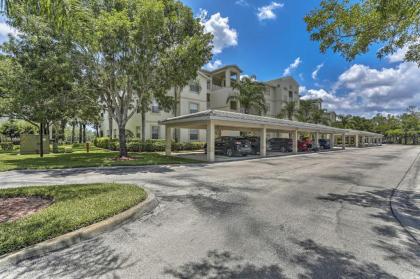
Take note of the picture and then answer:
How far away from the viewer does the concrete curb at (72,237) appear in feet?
10.1

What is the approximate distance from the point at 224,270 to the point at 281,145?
79.5ft

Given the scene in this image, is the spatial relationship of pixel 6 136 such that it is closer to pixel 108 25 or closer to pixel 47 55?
pixel 47 55

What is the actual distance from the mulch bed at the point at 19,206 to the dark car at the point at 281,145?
2362 centimetres

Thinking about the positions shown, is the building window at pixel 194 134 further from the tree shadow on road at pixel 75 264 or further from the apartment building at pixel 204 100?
the tree shadow on road at pixel 75 264

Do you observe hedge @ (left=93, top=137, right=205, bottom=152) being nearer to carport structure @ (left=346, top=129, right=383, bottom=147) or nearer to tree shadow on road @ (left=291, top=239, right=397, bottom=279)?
tree shadow on road @ (left=291, top=239, right=397, bottom=279)

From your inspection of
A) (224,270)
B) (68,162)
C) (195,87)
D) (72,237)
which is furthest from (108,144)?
(224,270)

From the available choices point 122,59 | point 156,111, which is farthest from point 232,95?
point 122,59

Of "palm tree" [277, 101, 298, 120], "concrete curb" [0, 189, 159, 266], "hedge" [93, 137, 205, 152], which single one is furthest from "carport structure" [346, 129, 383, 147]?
"concrete curb" [0, 189, 159, 266]

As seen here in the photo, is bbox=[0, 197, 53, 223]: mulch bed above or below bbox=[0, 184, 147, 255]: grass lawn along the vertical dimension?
below

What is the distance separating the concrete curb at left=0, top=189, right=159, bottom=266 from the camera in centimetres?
307

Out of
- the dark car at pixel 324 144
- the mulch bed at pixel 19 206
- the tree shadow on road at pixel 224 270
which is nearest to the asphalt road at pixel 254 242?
the tree shadow on road at pixel 224 270

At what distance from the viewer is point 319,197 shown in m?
6.39

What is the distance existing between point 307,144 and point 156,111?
19670 mm

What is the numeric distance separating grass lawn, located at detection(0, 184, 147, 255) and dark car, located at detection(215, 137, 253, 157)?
42.4ft
